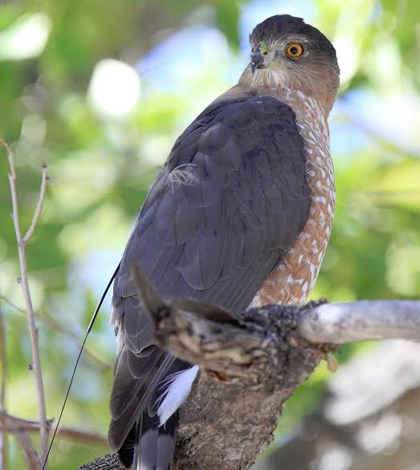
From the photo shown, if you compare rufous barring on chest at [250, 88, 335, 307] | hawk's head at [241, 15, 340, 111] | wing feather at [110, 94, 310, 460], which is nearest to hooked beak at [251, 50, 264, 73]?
hawk's head at [241, 15, 340, 111]

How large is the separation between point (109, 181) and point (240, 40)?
1365 millimetres

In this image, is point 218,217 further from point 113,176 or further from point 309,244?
point 113,176

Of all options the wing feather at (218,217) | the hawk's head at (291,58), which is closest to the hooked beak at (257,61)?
the hawk's head at (291,58)

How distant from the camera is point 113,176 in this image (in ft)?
23.1

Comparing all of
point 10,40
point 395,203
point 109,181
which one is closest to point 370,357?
point 395,203

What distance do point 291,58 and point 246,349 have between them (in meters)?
3.47

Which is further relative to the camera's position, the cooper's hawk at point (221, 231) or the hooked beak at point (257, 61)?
the hooked beak at point (257, 61)

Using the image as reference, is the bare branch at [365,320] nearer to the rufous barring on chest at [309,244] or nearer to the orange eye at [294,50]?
the rufous barring on chest at [309,244]

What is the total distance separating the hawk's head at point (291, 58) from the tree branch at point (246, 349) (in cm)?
281

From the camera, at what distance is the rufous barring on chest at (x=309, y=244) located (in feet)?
16.4

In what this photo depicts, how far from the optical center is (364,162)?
23.4ft

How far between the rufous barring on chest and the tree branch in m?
1.18

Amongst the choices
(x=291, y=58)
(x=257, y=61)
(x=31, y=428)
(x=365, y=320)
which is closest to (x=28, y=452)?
(x=31, y=428)

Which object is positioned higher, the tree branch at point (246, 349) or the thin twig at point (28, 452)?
the tree branch at point (246, 349)
